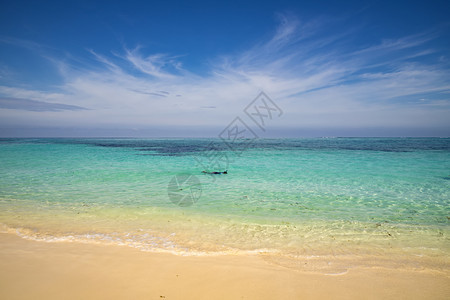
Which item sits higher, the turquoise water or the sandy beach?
the sandy beach

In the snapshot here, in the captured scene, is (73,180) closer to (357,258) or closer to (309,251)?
(309,251)

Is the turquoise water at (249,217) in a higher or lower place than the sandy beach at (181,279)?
lower

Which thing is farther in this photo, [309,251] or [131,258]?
[309,251]

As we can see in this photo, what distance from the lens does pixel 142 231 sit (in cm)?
586

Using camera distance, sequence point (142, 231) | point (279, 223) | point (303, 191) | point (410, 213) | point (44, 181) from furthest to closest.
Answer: point (44, 181) → point (303, 191) → point (410, 213) → point (279, 223) → point (142, 231)

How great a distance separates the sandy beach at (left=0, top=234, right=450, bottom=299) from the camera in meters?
3.32

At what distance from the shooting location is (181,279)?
3660 millimetres

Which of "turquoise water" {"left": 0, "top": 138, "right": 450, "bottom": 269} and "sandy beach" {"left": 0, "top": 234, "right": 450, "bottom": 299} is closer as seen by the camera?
"sandy beach" {"left": 0, "top": 234, "right": 450, "bottom": 299}

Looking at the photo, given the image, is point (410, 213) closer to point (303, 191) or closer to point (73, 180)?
point (303, 191)

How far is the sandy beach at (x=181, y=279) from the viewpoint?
332cm

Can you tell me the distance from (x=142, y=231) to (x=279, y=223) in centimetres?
383

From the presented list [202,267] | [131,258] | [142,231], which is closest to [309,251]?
[202,267]

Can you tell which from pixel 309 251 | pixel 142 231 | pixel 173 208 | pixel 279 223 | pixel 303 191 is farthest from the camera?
pixel 303 191

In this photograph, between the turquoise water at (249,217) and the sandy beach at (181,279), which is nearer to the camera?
the sandy beach at (181,279)
